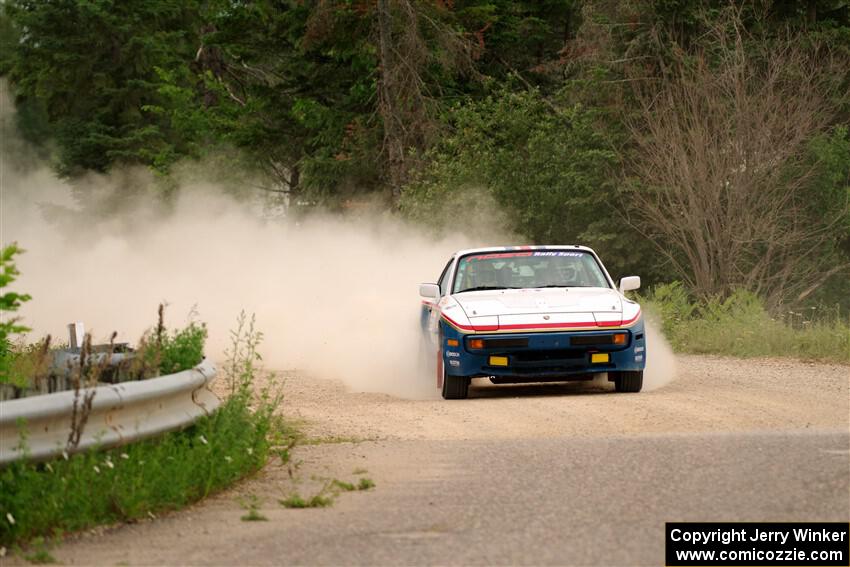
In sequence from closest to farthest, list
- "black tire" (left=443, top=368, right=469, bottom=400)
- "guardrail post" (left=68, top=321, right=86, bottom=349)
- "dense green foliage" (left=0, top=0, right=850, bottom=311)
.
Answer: "guardrail post" (left=68, top=321, right=86, bottom=349) → "black tire" (left=443, top=368, right=469, bottom=400) → "dense green foliage" (left=0, top=0, right=850, bottom=311)

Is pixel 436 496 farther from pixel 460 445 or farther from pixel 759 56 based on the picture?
pixel 759 56

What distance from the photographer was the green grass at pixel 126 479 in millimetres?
7789

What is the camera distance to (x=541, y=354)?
47.8ft

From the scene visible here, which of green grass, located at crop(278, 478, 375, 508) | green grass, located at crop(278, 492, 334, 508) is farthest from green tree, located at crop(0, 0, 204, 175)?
green grass, located at crop(278, 492, 334, 508)

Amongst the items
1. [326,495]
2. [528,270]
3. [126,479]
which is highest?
[528,270]

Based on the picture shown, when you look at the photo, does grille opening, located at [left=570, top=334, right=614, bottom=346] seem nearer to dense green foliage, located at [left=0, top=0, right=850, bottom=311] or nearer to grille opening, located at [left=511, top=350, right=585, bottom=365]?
grille opening, located at [left=511, top=350, right=585, bottom=365]

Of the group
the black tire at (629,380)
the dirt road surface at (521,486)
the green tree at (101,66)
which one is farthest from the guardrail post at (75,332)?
the green tree at (101,66)

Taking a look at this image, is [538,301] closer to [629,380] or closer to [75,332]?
[629,380]

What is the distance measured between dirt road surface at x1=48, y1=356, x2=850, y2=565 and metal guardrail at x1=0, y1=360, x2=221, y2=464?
1.67ft

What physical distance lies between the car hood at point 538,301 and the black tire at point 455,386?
2.00ft

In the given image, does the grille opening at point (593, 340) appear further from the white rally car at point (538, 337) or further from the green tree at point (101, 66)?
the green tree at point (101, 66)

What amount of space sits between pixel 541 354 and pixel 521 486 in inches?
227

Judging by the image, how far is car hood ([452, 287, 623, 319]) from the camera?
48.6 feet

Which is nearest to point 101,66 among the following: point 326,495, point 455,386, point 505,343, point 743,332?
point 743,332
